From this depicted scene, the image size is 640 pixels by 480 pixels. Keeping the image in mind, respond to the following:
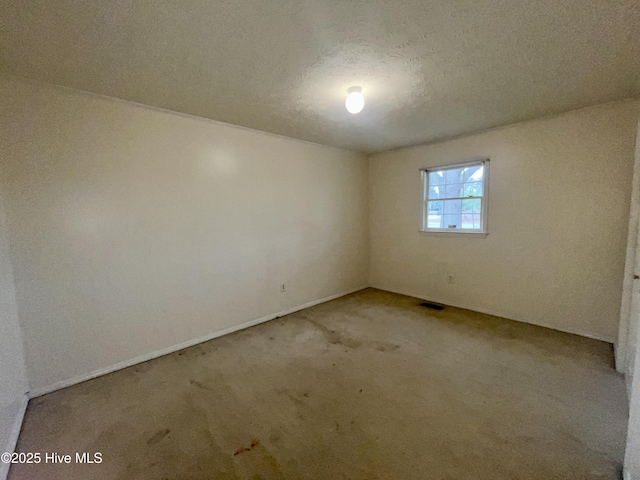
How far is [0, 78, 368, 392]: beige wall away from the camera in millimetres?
2018

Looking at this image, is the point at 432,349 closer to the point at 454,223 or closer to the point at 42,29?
the point at 454,223

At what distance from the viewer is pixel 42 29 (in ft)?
4.79

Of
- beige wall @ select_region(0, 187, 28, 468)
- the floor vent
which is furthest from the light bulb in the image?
the floor vent

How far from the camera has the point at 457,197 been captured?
3.82 meters

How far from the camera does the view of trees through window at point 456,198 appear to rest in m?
3.62

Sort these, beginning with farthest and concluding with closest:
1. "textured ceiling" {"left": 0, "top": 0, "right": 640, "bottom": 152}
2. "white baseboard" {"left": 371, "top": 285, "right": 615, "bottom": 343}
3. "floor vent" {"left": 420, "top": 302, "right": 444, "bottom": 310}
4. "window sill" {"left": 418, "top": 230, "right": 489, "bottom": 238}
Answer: "floor vent" {"left": 420, "top": 302, "right": 444, "bottom": 310}, "window sill" {"left": 418, "top": 230, "right": 489, "bottom": 238}, "white baseboard" {"left": 371, "top": 285, "right": 615, "bottom": 343}, "textured ceiling" {"left": 0, "top": 0, "right": 640, "bottom": 152}

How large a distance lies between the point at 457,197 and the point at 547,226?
1.11 m

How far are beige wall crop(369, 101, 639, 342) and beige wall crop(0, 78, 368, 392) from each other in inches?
84.2

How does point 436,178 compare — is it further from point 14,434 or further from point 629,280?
point 14,434

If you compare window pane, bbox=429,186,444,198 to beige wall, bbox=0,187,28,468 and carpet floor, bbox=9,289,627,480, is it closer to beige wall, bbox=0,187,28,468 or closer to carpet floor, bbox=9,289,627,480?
carpet floor, bbox=9,289,627,480

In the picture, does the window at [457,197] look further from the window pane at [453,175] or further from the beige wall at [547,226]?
the beige wall at [547,226]

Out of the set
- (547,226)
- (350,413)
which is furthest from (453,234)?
(350,413)

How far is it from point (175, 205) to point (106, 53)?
1.32 m

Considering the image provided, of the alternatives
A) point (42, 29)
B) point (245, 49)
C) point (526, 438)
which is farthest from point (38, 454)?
point (526, 438)
